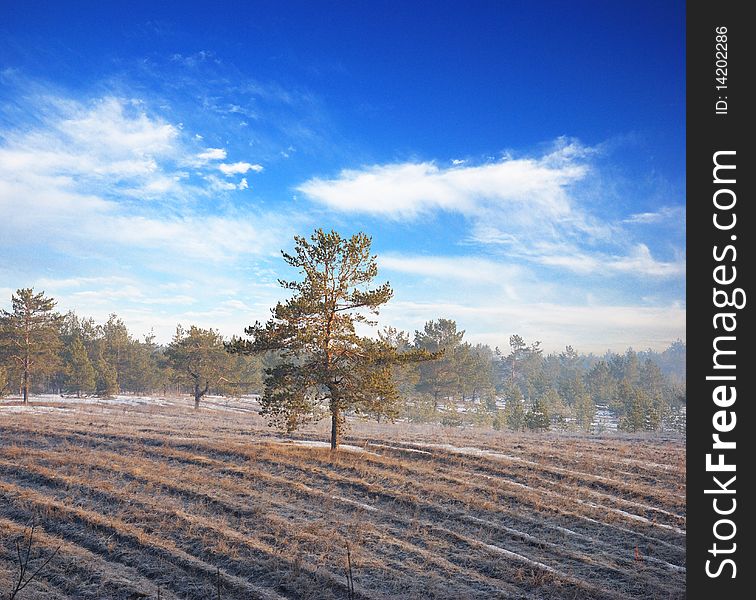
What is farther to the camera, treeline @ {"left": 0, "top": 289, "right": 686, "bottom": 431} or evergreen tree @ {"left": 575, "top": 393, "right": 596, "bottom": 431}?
evergreen tree @ {"left": 575, "top": 393, "right": 596, "bottom": 431}

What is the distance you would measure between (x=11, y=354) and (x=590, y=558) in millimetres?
54983

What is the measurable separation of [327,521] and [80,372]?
5097 cm

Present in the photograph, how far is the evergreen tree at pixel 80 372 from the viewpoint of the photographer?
170 ft

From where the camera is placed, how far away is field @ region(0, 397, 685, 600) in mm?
9148

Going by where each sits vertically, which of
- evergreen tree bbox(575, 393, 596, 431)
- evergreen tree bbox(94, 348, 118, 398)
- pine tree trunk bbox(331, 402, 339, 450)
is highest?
pine tree trunk bbox(331, 402, 339, 450)

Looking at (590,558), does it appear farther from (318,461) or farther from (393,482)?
(318,461)

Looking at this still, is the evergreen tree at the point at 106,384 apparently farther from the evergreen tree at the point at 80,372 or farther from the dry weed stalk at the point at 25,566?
the dry weed stalk at the point at 25,566

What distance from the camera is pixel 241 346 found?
19.2 metres

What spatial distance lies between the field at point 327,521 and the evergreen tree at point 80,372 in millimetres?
34253

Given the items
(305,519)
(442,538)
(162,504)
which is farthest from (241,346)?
(442,538)

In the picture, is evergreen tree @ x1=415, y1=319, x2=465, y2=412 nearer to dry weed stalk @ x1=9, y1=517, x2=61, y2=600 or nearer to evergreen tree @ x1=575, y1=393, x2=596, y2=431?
evergreen tree @ x1=575, y1=393, x2=596, y2=431
